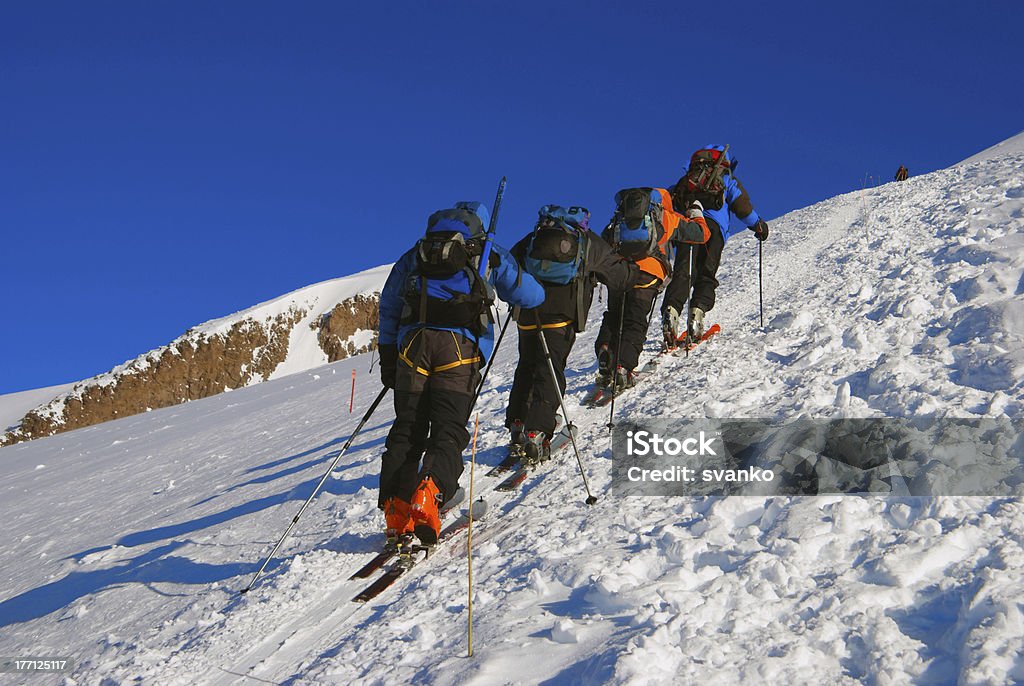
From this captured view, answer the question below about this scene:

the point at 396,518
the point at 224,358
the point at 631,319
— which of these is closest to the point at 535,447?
the point at 396,518

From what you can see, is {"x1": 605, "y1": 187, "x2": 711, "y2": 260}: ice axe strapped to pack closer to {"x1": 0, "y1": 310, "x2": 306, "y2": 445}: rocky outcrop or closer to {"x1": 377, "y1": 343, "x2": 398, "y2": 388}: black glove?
{"x1": 377, "y1": 343, "x2": 398, "y2": 388}: black glove

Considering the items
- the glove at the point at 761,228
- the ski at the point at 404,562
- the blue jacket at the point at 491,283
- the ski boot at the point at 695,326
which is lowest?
the ski at the point at 404,562

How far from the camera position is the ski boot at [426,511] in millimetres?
4852

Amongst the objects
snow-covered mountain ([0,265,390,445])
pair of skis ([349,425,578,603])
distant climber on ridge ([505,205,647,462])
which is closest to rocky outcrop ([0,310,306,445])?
snow-covered mountain ([0,265,390,445])

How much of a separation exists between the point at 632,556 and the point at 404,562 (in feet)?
5.37

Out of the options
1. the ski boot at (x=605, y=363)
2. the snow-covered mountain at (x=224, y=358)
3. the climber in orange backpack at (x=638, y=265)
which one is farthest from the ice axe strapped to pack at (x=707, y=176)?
the snow-covered mountain at (x=224, y=358)

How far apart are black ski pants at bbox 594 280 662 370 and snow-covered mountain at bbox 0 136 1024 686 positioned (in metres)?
0.48

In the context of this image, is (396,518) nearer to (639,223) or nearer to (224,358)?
(639,223)

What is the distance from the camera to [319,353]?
4646 inches

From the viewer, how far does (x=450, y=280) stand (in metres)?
5.26

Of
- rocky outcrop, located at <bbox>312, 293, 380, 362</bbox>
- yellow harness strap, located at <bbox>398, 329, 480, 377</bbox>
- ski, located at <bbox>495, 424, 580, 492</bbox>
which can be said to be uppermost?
rocky outcrop, located at <bbox>312, 293, 380, 362</bbox>

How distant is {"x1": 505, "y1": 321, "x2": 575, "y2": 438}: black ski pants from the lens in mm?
6496

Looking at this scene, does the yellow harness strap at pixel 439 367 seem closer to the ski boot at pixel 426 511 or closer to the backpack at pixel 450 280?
the backpack at pixel 450 280

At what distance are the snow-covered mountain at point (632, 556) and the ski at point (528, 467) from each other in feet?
0.45
